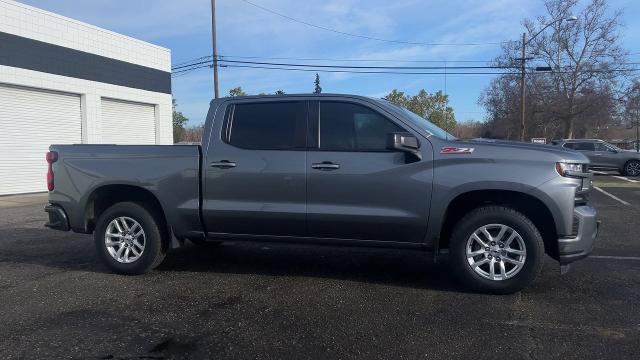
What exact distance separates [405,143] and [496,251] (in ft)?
4.37

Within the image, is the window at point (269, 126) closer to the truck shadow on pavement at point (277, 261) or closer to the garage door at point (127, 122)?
the truck shadow on pavement at point (277, 261)

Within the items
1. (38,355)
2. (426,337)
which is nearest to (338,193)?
(426,337)

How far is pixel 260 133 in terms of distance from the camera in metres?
5.59

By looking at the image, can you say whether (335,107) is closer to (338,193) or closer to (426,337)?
(338,193)

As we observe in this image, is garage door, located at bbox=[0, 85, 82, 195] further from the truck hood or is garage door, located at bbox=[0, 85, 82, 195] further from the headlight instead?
the headlight

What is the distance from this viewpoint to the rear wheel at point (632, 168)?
23.8m

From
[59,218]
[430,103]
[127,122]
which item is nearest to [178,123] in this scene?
[430,103]

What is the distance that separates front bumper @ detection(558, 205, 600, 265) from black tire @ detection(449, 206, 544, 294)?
190 millimetres

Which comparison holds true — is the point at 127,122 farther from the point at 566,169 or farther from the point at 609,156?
the point at 609,156

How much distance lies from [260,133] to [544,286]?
3303mm

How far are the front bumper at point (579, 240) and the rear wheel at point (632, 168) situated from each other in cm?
2235

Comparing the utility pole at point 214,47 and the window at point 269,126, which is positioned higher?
the utility pole at point 214,47

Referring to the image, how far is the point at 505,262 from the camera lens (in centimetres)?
493

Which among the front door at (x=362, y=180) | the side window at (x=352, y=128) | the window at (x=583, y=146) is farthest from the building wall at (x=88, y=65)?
the window at (x=583, y=146)
